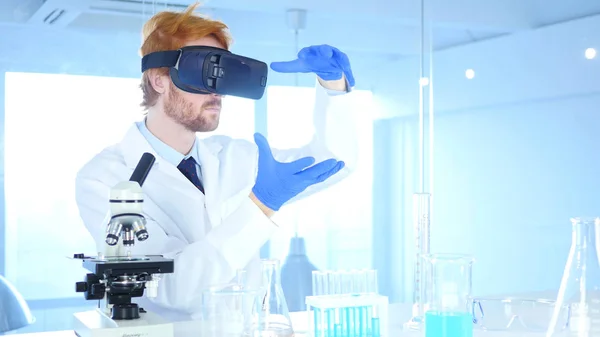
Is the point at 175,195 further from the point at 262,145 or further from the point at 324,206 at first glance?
the point at 324,206

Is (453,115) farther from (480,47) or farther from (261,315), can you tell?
(261,315)

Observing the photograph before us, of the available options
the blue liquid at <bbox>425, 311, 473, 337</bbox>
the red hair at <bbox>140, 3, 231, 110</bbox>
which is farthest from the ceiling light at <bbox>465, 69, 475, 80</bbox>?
the blue liquid at <bbox>425, 311, 473, 337</bbox>

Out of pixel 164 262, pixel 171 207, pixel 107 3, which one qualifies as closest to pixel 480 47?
pixel 107 3

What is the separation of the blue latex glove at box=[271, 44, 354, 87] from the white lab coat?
0.17 meters

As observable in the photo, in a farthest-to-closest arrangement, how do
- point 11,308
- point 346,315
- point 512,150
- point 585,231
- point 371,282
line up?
1. point 512,150
2. point 11,308
3. point 371,282
4. point 346,315
5. point 585,231

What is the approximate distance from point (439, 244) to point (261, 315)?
3.07 m

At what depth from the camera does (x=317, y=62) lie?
211cm

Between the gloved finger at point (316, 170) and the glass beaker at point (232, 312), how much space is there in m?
0.64

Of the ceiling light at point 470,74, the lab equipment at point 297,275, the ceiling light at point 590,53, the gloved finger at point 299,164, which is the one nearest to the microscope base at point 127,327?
the gloved finger at point 299,164

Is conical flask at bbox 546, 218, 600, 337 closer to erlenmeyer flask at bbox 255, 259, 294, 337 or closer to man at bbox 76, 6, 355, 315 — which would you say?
erlenmeyer flask at bbox 255, 259, 294, 337

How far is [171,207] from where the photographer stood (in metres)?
2.34

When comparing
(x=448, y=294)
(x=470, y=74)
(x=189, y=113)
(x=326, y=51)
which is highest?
(x=470, y=74)

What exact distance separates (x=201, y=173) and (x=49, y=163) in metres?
1.14

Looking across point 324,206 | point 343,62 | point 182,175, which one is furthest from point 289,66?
point 324,206
